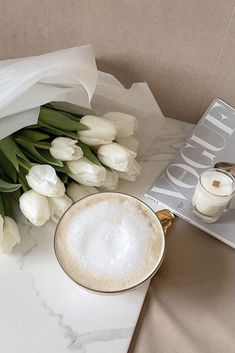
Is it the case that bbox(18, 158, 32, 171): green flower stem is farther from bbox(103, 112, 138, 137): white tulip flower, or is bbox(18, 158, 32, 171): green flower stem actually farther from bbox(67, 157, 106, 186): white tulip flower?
bbox(103, 112, 138, 137): white tulip flower

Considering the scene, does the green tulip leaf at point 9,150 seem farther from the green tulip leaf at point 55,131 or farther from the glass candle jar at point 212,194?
the glass candle jar at point 212,194

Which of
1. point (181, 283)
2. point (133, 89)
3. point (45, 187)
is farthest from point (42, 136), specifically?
point (181, 283)

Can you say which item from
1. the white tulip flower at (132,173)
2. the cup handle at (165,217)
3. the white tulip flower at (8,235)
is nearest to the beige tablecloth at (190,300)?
the cup handle at (165,217)

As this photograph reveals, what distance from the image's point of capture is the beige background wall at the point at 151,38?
700mm

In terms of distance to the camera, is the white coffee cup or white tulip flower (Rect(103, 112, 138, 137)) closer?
the white coffee cup

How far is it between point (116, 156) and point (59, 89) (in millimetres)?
155

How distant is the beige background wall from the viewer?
2.30 ft

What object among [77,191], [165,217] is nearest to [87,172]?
[77,191]

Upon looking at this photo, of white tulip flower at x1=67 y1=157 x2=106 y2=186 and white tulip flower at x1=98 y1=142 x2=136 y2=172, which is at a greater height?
white tulip flower at x1=98 y1=142 x2=136 y2=172

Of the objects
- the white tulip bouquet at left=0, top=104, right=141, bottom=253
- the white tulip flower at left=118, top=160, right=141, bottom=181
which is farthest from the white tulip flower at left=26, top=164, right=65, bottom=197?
the white tulip flower at left=118, top=160, right=141, bottom=181

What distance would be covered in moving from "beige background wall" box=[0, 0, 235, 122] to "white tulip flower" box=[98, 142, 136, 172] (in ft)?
0.67

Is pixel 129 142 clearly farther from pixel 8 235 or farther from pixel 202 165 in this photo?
pixel 8 235

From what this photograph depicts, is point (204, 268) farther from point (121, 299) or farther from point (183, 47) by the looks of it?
point (183, 47)

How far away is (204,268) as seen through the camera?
641 mm
